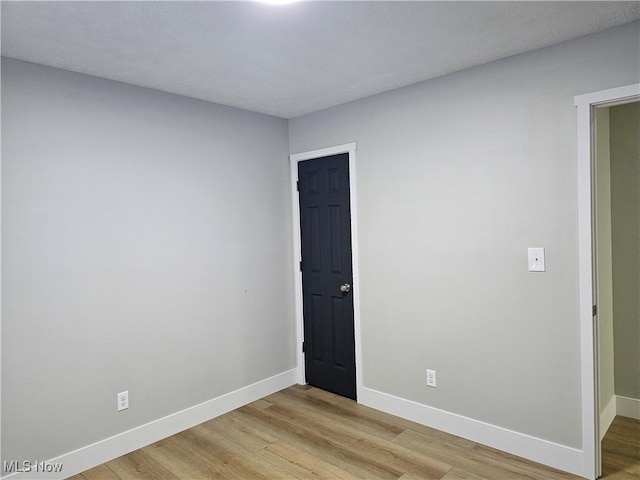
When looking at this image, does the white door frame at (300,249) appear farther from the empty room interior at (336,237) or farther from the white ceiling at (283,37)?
the white ceiling at (283,37)

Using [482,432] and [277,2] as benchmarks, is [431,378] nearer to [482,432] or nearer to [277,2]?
[482,432]

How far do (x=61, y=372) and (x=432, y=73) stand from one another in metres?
3.05

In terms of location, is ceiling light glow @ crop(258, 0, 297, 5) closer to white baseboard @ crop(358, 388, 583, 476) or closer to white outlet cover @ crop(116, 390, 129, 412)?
white outlet cover @ crop(116, 390, 129, 412)

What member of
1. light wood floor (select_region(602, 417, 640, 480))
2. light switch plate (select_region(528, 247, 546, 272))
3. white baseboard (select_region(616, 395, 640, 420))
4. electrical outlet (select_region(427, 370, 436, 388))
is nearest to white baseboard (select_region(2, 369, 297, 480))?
electrical outlet (select_region(427, 370, 436, 388))

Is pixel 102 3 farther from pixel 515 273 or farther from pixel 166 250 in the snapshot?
pixel 515 273

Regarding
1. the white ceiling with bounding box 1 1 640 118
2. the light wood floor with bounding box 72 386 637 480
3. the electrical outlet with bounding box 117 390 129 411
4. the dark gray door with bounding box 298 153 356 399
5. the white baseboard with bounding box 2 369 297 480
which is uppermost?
the white ceiling with bounding box 1 1 640 118

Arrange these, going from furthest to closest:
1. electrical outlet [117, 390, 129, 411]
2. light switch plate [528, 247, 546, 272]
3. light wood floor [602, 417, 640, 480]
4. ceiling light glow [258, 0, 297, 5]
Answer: electrical outlet [117, 390, 129, 411] < light switch plate [528, 247, 546, 272] < light wood floor [602, 417, 640, 480] < ceiling light glow [258, 0, 297, 5]

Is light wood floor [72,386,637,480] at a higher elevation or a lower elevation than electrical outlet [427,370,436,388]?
lower

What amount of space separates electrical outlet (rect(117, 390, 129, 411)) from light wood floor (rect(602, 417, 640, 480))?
297 centimetres

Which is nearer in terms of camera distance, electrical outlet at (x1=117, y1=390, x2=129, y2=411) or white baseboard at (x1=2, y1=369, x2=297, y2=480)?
white baseboard at (x1=2, y1=369, x2=297, y2=480)

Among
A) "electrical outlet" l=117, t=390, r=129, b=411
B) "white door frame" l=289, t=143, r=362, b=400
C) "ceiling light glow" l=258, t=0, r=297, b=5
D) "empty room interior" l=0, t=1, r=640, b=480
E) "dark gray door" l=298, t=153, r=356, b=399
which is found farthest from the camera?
"dark gray door" l=298, t=153, r=356, b=399

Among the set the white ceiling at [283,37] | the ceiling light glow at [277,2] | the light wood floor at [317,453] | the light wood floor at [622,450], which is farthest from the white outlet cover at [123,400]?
the light wood floor at [622,450]

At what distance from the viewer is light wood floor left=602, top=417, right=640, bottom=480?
2.47 metres

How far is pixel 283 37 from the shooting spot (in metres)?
2.29
